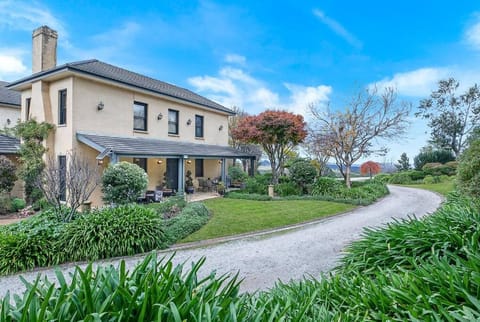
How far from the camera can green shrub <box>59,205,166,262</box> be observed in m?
6.19

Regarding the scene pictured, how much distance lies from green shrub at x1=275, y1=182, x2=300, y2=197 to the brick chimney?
1438cm

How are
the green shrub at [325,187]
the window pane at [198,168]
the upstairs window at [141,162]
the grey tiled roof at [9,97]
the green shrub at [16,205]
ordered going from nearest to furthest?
the green shrub at [16,205]
the upstairs window at [141,162]
the green shrub at [325,187]
the grey tiled roof at [9,97]
the window pane at [198,168]

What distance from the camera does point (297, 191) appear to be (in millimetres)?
16219

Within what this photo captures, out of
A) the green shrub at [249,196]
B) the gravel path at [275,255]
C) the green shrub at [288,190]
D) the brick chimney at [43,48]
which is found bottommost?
the gravel path at [275,255]

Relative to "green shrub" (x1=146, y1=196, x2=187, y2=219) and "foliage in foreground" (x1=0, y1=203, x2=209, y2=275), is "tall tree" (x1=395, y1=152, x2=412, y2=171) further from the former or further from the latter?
"foliage in foreground" (x1=0, y1=203, x2=209, y2=275)

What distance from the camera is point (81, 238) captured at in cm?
628

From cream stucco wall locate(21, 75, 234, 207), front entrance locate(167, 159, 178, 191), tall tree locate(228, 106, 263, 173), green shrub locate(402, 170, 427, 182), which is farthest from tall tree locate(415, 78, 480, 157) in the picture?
cream stucco wall locate(21, 75, 234, 207)

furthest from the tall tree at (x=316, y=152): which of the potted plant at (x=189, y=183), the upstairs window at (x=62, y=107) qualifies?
the upstairs window at (x=62, y=107)

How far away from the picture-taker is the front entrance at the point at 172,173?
55.7 ft

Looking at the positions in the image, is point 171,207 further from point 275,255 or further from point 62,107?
point 62,107

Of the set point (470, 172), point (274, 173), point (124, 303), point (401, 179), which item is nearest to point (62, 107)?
point (274, 173)

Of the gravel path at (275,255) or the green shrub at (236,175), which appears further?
the green shrub at (236,175)

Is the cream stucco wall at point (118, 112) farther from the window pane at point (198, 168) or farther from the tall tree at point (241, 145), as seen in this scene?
the tall tree at point (241, 145)

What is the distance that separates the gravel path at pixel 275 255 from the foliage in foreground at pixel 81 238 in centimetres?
29
